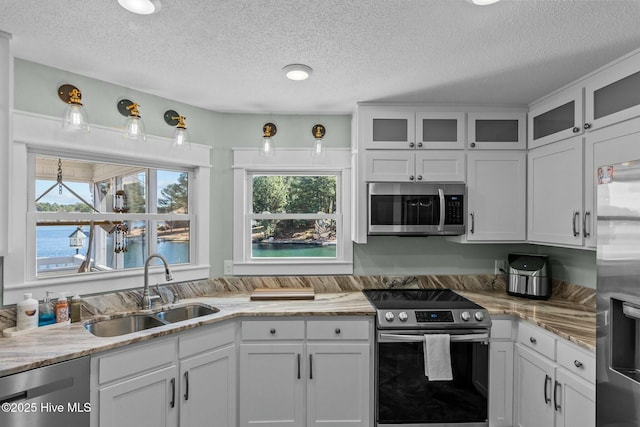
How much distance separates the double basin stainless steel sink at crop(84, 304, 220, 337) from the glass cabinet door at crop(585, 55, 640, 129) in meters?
2.69

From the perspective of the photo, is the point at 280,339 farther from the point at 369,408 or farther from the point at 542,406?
the point at 542,406

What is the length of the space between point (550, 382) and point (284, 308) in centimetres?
166

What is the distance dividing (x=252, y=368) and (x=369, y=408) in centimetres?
84

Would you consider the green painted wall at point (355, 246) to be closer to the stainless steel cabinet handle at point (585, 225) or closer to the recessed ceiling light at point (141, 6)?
the stainless steel cabinet handle at point (585, 225)

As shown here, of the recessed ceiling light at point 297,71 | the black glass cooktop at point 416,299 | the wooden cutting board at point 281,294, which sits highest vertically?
the recessed ceiling light at point 297,71

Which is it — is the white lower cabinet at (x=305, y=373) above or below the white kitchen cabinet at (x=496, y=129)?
below

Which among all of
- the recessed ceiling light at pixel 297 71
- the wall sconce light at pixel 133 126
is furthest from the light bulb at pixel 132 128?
the recessed ceiling light at pixel 297 71

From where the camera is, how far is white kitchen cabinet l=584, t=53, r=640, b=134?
1.80m

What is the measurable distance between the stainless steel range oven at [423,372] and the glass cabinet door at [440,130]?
1.27m

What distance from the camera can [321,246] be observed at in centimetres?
307

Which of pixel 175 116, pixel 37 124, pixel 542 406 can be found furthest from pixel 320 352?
pixel 37 124

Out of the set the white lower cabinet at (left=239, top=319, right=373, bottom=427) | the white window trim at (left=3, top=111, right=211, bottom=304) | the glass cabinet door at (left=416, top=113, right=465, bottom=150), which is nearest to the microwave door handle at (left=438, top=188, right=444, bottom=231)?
the glass cabinet door at (left=416, top=113, right=465, bottom=150)

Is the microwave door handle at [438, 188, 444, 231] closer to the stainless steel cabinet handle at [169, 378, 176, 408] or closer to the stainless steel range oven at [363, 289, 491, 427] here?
the stainless steel range oven at [363, 289, 491, 427]

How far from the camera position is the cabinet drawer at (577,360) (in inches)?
66.1
